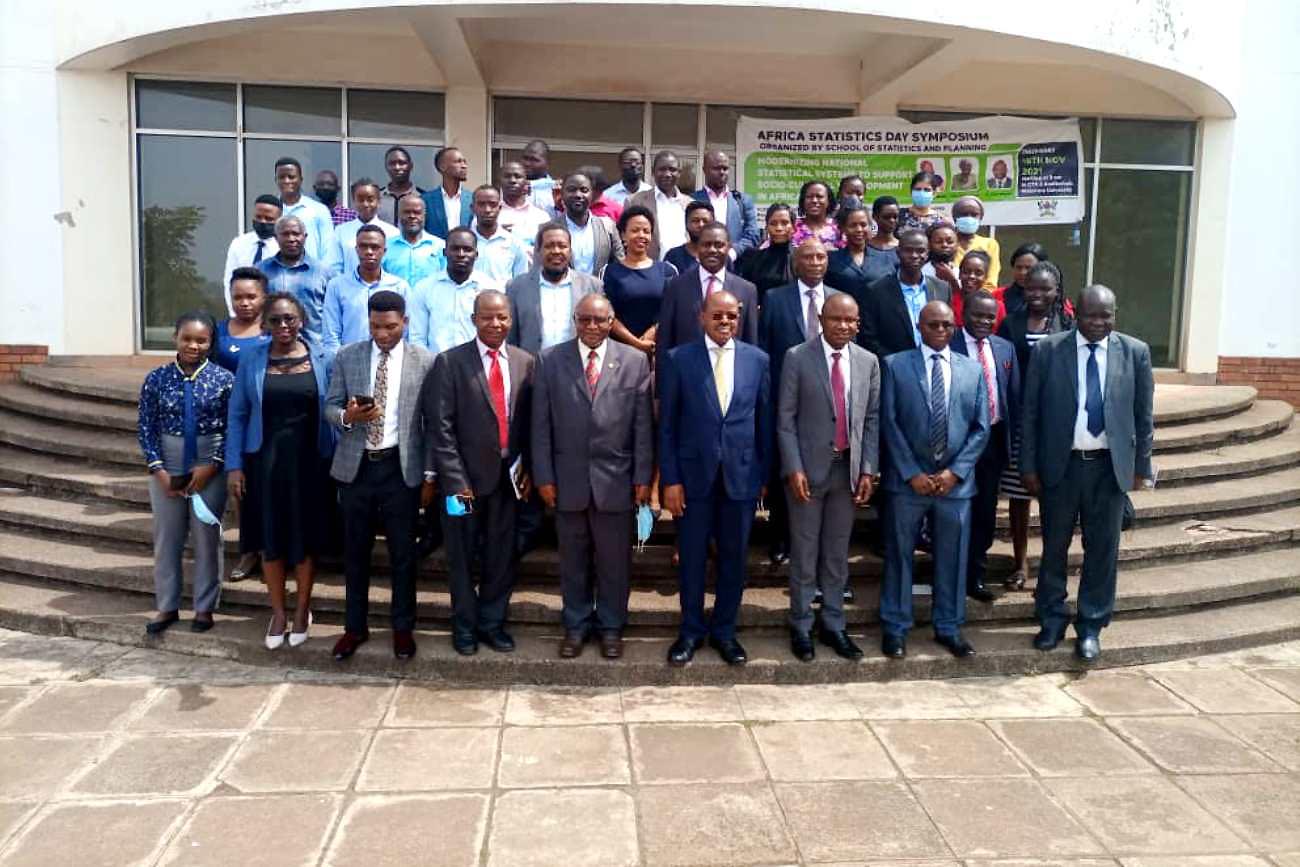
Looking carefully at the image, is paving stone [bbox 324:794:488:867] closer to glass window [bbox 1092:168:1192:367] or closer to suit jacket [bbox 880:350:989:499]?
suit jacket [bbox 880:350:989:499]

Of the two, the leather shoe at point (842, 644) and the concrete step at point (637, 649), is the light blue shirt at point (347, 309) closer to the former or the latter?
the concrete step at point (637, 649)

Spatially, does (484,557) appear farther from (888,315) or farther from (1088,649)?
(1088,649)

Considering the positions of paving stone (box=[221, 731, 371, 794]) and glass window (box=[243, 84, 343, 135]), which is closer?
paving stone (box=[221, 731, 371, 794])

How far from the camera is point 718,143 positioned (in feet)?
35.4

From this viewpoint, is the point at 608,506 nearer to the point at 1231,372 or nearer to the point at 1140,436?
the point at 1140,436

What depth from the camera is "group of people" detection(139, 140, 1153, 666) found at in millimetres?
5020

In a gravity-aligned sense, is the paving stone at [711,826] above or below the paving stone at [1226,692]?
below

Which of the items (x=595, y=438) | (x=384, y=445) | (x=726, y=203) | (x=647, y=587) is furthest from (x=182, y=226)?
(x=595, y=438)

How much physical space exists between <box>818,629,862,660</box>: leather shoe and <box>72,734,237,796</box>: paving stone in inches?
114

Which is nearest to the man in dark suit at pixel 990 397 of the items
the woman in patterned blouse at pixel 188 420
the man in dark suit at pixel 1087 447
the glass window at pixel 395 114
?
the man in dark suit at pixel 1087 447

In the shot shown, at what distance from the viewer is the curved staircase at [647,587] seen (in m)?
5.20

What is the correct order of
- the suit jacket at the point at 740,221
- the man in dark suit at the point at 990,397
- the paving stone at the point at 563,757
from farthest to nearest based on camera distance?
the suit jacket at the point at 740,221
the man in dark suit at the point at 990,397
the paving stone at the point at 563,757

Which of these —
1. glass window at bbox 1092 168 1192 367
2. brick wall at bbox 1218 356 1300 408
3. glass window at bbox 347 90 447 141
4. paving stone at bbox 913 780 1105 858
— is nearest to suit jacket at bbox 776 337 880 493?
paving stone at bbox 913 780 1105 858

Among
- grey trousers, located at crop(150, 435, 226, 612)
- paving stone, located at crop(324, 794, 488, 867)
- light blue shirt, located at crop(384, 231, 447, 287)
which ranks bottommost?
paving stone, located at crop(324, 794, 488, 867)
